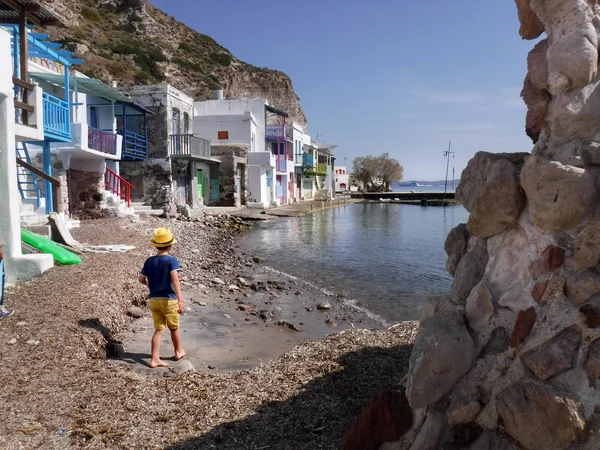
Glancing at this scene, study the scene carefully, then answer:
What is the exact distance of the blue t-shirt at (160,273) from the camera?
5.76 metres

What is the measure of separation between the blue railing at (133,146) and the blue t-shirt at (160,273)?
68.1 feet

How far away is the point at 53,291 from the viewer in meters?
7.33

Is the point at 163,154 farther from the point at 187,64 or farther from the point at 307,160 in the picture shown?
the point at 187,64

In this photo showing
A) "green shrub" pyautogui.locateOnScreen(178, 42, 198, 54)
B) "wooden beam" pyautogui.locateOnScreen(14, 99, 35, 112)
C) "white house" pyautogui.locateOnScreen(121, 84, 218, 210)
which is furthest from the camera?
"green shrub" pyautogui.locateOnScreen(178, 42, 198, 54)

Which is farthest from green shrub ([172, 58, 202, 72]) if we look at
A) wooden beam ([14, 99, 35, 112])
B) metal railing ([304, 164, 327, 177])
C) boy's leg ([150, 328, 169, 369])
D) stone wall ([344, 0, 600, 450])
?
stone wall ([344, 0, 600, 450])

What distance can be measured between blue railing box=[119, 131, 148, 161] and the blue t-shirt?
2075 centimetres

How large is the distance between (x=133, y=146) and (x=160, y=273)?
2278 centimetres

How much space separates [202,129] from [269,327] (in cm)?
3634

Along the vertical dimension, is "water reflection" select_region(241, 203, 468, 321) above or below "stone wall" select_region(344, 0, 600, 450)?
below

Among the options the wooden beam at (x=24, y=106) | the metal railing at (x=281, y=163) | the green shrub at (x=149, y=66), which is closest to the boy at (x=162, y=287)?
the wooden beam at (x=24, y=106)

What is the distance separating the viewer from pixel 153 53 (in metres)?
65.1

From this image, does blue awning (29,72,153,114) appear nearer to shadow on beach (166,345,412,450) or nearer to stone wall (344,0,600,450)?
shadow on beach (166,345,412,450)

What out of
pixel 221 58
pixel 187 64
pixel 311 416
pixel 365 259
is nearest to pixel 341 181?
pixel 221 58

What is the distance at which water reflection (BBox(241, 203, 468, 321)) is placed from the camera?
13.5 meters
